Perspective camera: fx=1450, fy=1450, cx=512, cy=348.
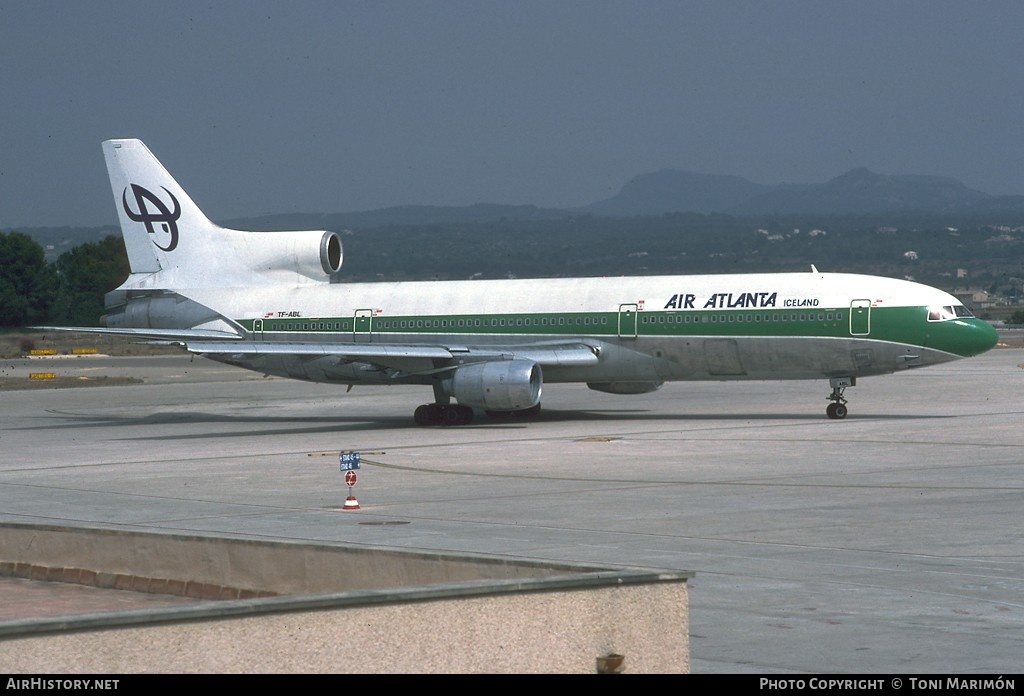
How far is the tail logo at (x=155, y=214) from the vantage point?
45781 millimetres

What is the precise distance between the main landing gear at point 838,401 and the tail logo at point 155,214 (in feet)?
68.7

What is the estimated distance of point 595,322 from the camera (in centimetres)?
3984

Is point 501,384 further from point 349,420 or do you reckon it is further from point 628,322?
point 349,420

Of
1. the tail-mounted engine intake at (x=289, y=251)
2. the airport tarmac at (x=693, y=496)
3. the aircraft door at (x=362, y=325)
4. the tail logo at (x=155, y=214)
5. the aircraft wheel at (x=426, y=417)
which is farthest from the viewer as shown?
the tail logo at (x=155, y=214)

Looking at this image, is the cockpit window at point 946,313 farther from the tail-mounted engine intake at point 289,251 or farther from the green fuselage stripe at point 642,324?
the tail-mounted engine intake at point 289,251

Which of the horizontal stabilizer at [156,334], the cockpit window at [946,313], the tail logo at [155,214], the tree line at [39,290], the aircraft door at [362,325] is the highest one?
the tree line at [39,290]

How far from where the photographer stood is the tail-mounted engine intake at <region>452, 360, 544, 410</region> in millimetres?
37312

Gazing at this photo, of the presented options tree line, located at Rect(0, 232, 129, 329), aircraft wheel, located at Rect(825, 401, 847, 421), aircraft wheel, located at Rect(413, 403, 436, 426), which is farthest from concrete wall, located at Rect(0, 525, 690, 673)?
tree line, located at Rect(0, 232, 129, 329)

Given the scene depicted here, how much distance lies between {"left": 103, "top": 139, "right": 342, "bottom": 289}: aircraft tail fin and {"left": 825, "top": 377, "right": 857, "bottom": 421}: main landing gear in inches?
642

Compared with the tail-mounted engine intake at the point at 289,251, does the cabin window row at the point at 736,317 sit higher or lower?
lower

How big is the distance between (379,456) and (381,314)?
12.1 m

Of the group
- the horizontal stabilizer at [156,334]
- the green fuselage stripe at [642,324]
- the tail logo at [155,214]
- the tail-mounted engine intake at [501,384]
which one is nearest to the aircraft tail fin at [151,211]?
the tail logo at [155,214]

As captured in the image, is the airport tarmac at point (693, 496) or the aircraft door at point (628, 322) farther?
the aircraft door at point (628, 322)
